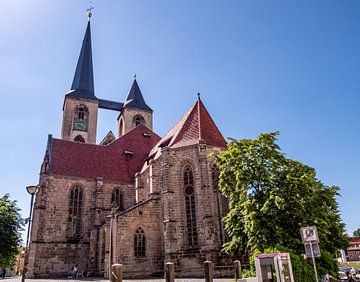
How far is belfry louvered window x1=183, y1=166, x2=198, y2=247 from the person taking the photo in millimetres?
21016

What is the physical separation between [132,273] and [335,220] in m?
13.3

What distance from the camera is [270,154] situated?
52.4 feet

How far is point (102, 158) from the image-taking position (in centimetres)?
3105

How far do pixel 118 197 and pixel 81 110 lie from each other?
17.2 meters

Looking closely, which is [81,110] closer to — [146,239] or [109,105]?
[109,105]

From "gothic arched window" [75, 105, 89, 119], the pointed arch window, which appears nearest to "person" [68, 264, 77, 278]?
the pointed arch window

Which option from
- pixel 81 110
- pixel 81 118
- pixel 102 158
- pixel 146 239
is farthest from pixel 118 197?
pixel 81 110

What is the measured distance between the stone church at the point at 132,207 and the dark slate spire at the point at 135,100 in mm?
13606

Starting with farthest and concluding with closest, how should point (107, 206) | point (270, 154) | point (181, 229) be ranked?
point (107, 206) → point (181, 229) → point (270, 154)

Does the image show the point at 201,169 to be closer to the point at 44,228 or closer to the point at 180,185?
the point at 180,185

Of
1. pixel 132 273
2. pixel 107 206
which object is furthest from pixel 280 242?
pixel 107 206

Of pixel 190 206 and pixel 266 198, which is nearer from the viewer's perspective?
pixel 266 198

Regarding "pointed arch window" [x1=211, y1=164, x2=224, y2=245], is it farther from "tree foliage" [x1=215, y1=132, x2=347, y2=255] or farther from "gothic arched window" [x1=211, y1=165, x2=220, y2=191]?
"tree foliage" [x1=215, y1=132, x2=347, y2=255]

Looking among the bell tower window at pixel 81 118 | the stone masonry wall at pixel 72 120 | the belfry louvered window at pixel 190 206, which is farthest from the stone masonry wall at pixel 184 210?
the bell tower window at pixel 81 118
